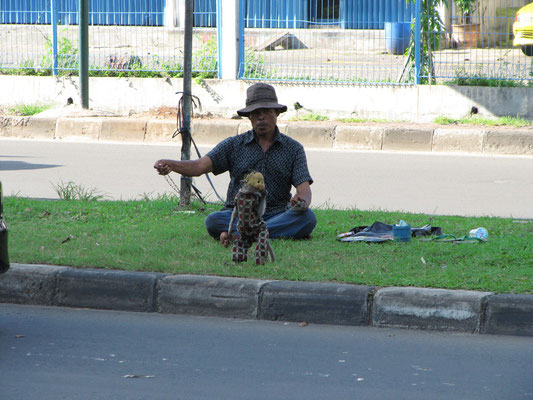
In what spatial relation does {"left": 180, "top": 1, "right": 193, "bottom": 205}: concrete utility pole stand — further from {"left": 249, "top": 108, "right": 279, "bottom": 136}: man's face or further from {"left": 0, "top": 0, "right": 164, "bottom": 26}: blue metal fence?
{"left": 0, "top": 0, "right": 164, "bottom": 26}: blue metal fence

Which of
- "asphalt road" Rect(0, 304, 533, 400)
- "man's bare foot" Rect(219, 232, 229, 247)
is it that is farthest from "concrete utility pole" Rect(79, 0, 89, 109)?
"asphalt road" Rect(0, 304, 533, 400)

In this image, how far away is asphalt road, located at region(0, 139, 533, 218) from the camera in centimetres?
797

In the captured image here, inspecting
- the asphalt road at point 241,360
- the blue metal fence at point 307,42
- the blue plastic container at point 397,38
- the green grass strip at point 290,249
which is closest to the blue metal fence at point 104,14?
the blue metal fence at point 307,42

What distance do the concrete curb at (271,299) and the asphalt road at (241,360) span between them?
70 millimetres

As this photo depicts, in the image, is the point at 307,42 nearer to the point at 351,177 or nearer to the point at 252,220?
the point at 351,177

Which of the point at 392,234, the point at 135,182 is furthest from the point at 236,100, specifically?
the point at 392,234

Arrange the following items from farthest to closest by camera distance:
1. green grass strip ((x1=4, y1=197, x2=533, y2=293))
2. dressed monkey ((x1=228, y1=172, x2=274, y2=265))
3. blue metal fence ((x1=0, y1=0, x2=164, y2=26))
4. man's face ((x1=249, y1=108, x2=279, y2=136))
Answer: blue metal fence ((x1=0, y1=0, x2=164, y2=26))
man's face ((x1=249, y1=108, x2=279, y2=136))
dressed monkey ((x1=228, y1=172, x2=274, y2=265))
green grass strip ((x1=4, y1=197, x2=533, y2=293))

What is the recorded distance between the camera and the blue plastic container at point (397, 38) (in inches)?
495

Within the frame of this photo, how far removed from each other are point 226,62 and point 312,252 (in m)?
8.29

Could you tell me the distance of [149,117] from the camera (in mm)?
13148

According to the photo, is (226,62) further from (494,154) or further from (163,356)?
(163,356)

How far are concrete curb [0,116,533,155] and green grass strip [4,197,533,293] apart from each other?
493cm

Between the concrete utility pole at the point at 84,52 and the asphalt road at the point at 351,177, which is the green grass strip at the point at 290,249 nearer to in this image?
the asphalt road at the point at 351,177

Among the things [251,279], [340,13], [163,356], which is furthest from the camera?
[340,13]
